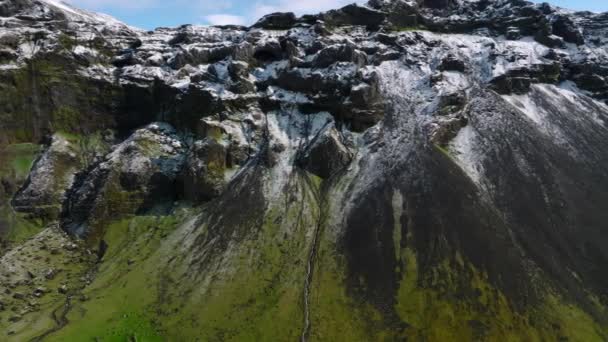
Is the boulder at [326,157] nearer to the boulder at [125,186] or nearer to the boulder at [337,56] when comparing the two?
the boulder at [337,56]

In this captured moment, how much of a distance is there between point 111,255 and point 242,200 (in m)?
40.4

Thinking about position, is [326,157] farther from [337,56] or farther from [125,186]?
[125,186]

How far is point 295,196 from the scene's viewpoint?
14975 cm

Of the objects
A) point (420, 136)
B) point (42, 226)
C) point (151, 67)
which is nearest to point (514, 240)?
point (420, 136)

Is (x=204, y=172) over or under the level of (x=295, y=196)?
over

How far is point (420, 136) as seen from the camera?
161 m

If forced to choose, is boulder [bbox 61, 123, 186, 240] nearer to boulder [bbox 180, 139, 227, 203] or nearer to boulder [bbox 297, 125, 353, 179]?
boulder [bbox 180, 139, 227, 203]

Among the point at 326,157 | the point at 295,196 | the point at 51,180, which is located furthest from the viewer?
the point at 326,157

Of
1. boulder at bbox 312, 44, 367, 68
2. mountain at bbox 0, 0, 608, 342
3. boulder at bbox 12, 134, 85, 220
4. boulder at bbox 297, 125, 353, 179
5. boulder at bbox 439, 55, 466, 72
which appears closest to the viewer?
mountain at bbox 0, 0, 608, 342

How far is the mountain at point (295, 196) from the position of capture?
113m

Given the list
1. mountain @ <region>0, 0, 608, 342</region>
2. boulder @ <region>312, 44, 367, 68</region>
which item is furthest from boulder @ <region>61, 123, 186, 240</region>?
boulder @ <region>312, 44, 367, 68</region>

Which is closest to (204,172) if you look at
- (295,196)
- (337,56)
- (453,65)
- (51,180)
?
(295,196)

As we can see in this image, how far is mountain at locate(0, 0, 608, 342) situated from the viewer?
4464 inches

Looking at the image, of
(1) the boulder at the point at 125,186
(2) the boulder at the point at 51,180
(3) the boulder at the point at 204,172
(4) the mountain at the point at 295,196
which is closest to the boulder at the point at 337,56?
(4) the mountain at the point at 295,196
